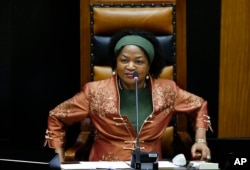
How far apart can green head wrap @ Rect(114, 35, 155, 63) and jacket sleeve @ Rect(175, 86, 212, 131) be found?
25 cm

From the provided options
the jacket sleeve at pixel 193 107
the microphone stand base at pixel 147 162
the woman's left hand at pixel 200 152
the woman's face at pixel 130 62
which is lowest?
the woman's left hand at pixel 200 152

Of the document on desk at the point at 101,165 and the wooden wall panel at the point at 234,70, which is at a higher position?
the wooden wall panel at the point at 234,70

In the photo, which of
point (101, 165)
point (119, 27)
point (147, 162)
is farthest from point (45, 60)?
point (147, 162)

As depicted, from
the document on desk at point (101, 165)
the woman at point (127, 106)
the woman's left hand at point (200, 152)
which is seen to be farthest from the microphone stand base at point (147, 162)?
the woman at point (127, 106)

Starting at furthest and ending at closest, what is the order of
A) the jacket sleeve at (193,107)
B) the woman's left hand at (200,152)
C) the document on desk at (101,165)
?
the jacket sleeve at (193,107)
the woman's left hand at (200,152)
the document on desk at (101,165)

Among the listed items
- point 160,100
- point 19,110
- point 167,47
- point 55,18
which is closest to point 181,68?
point 167,47

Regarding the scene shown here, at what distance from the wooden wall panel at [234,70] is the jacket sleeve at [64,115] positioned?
971 millimetres

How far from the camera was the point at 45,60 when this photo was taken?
3078mm

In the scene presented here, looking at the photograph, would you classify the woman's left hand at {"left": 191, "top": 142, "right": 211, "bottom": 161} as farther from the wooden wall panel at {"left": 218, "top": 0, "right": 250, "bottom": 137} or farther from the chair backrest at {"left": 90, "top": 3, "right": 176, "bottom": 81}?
the wooden wall panel at {"left": 218, "top": 0, "right": 250, "bottom": 137}

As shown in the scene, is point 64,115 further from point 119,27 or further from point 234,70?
point 234,70

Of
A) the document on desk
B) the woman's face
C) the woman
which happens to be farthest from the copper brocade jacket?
the document on desk

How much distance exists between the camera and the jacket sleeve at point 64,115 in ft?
8.08

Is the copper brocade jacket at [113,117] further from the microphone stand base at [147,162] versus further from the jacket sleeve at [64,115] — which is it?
the microphone stand base at [147,162]

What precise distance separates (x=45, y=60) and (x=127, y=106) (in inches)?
30.3
